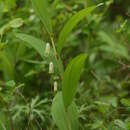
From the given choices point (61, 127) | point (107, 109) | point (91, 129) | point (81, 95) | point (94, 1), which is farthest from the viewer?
point (94, 1)

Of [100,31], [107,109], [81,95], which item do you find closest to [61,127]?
[107,109]

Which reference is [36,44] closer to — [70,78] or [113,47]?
[70,78]

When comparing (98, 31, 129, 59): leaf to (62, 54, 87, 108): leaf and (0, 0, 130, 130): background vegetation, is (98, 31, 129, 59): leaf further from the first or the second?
(62, 54, 87, 108): leaf

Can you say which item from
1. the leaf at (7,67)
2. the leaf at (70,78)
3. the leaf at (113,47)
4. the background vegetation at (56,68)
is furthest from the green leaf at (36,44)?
the leaf at (113,47)

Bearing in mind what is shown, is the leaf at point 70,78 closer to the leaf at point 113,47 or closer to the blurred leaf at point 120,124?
the blurred leaf at point 120,124

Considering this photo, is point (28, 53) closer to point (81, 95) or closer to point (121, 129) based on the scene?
point (81, 95)

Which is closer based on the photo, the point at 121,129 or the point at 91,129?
the point at 121,129
